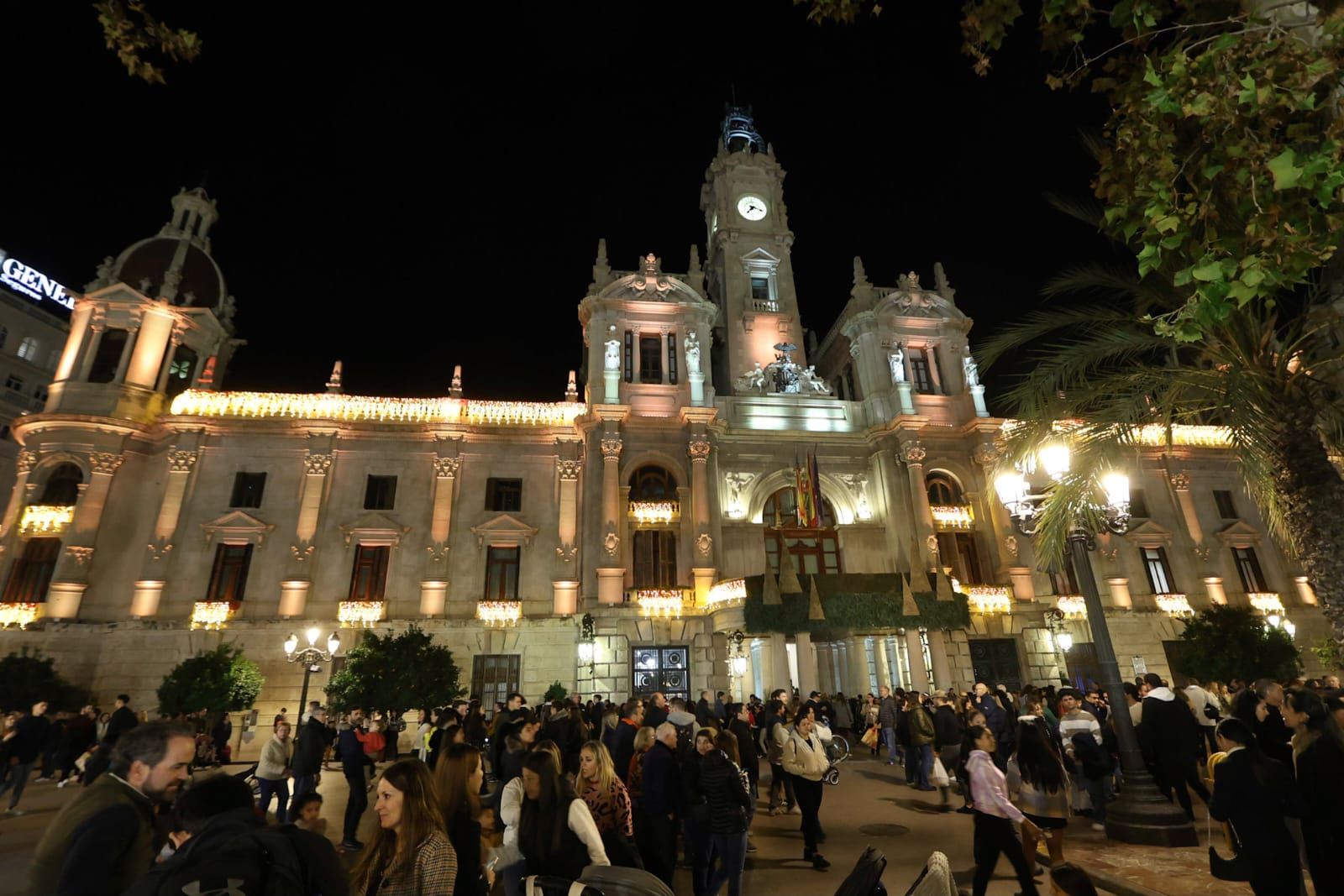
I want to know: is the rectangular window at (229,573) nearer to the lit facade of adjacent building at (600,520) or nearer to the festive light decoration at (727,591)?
the lit facade of adjacent building at (600,520)

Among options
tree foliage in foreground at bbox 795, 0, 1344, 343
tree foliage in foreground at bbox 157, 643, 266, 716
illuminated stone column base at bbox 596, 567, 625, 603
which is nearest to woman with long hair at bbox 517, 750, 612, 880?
tree foliage in foreground at bbox 795, 0, 1344, 343

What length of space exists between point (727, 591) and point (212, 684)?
17768 mm

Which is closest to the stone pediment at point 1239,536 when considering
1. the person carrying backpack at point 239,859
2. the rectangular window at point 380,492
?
the rectangular window at point 380,492

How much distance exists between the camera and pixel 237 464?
27516mm

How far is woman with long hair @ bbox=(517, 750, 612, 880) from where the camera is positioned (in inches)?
180

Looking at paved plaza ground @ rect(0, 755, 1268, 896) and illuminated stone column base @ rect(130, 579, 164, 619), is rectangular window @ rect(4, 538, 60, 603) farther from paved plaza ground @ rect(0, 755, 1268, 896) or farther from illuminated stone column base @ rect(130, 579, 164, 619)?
paved plaza ground @ rect(0, 755, 1268, 896)

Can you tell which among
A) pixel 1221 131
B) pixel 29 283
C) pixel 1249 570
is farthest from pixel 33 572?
pixel 1249 570

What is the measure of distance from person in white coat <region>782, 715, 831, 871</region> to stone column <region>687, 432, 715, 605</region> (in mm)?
16794

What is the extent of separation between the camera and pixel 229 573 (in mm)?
26000

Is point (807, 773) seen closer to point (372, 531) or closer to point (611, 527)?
point (611, 527)

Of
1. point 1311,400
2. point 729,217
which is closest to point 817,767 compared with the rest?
point 1311,400

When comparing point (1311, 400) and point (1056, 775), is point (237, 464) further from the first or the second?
point (1311, 400)

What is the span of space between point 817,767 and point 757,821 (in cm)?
368

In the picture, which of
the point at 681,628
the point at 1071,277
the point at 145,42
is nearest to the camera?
the point at 145,42
